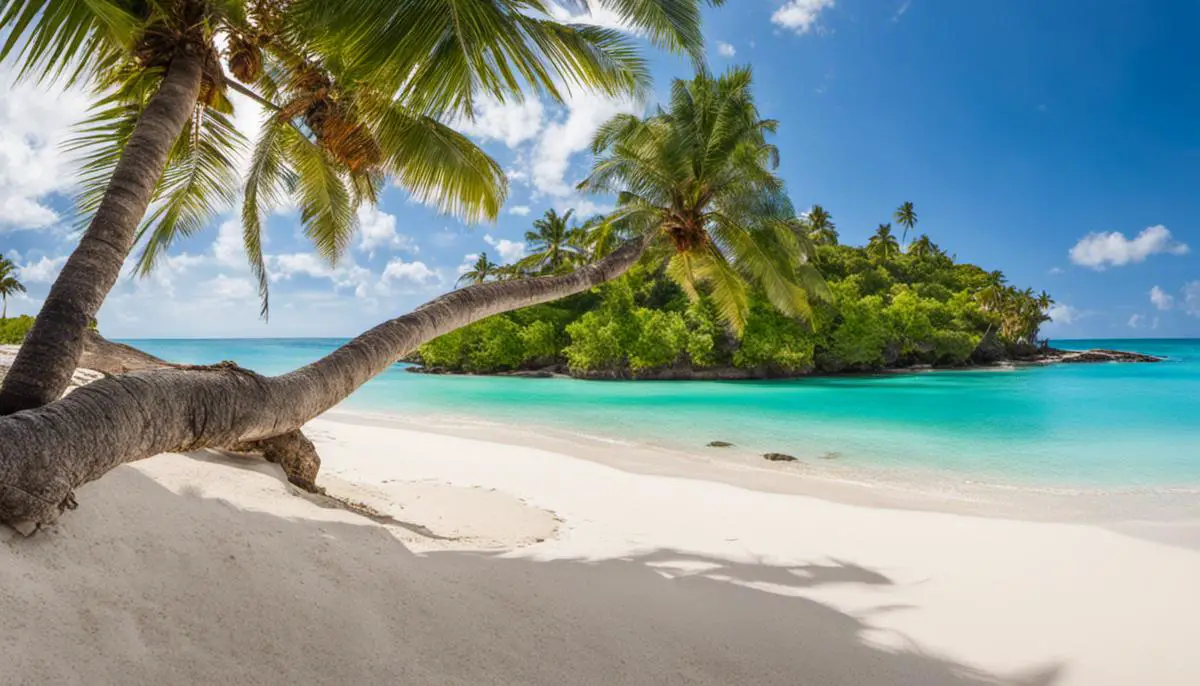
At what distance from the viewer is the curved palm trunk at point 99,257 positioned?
7.45 ft

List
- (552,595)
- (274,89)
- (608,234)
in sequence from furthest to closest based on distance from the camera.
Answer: (608,234) → (274,89) → (552,595)

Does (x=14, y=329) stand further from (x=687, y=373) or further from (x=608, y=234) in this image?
(x=687, y=373)

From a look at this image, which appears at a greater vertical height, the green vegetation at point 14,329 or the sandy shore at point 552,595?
the green vegetation at point 14,329

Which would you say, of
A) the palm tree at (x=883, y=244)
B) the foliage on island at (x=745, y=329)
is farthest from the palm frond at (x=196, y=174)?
the palm tree at (x=883, y=244)

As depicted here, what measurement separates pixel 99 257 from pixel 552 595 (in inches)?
109

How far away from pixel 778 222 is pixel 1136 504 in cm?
687

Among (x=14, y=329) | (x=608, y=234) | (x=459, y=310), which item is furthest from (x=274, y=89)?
(x=14, y=329)

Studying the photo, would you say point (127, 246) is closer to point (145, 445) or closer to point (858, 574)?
point (145, 445)

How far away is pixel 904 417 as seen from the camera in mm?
18328

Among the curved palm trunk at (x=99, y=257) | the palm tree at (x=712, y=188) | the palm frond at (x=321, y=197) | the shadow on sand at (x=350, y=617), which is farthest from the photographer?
the palm tree at (x=712, y=188)

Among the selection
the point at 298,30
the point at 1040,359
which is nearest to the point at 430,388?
the point at 298,30

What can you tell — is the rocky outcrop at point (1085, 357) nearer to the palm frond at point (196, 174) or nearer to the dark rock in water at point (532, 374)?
the dark rock in water at point (532, 374)

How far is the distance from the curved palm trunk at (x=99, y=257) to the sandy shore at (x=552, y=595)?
49 cm

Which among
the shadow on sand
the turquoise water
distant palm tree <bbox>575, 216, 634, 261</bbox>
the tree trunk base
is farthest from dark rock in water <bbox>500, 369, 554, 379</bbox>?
the shadow on sand
